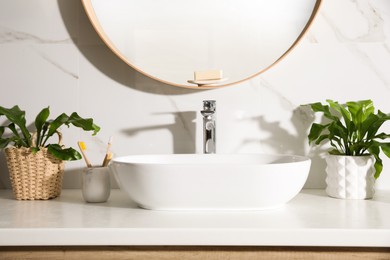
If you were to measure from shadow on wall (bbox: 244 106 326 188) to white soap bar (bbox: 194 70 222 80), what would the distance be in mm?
195

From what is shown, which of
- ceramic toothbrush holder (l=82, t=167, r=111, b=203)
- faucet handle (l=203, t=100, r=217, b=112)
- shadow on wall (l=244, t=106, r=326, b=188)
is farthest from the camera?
shadow on wall (l=244, t=106, r=326, b=188)

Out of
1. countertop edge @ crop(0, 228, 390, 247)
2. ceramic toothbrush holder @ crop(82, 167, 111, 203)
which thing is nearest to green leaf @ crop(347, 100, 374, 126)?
countertop edge @ crop(0, 228, 390, 247)

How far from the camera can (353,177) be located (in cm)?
139

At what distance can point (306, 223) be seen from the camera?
1.07 metres

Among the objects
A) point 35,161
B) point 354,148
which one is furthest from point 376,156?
point 35,161

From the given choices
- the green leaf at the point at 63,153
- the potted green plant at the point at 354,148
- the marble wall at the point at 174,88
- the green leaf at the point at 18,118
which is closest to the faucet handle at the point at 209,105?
the marble wall at the point at 174,88

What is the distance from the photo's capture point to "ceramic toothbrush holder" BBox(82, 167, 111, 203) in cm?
133

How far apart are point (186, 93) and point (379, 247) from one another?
807mm

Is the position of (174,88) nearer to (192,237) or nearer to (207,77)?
(207,77)

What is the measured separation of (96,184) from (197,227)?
42 cm

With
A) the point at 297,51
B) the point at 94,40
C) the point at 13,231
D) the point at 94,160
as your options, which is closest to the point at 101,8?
the point at 94,40

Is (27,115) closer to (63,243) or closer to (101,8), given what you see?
(101,8)

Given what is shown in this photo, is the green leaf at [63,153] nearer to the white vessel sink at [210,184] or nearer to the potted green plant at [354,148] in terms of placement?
the white vessel sink at [210,184]

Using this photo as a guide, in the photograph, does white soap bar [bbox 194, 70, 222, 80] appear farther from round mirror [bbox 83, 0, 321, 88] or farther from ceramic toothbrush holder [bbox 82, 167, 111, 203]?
ceramic toothbrush holder [bbox 82, 167, 111, 203]
